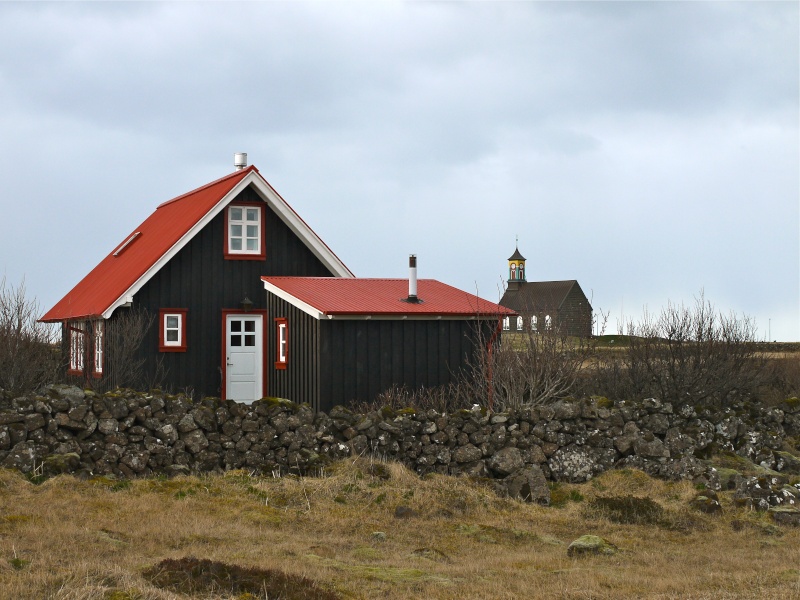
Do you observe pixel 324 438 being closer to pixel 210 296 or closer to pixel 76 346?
pixel 210 296

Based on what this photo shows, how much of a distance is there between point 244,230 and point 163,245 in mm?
2090

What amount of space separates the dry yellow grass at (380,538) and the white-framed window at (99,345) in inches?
426

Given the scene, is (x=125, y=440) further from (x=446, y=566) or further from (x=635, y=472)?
(x=635, y=472)

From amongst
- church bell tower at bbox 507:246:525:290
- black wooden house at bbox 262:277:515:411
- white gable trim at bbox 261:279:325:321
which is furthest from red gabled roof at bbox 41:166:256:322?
church bell tower at bbox 507:246:525:290

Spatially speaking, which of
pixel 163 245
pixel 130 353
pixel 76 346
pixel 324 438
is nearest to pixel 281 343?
pixel 130 353

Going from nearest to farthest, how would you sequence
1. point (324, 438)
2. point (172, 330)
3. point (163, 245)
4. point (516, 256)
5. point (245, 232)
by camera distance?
point (324, 438) < point (172, 330) < point (163, 245) < point (245, 232) < point (516, 256)

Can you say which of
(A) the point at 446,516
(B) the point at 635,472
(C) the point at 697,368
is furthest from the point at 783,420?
(A) the point at 446,516

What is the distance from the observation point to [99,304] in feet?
78.5

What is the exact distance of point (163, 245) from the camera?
24141 millimetres

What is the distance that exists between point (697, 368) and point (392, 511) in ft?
36.7

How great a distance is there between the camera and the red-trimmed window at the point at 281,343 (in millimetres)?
22266

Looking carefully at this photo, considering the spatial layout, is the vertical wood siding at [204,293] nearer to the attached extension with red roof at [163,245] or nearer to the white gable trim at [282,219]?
the white gable trim at [282,219]

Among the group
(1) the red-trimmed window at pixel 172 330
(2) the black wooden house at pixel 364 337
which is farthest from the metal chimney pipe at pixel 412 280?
(1) the red-trimmed window at pixel 172 330

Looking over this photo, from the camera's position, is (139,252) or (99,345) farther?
(139,252)
